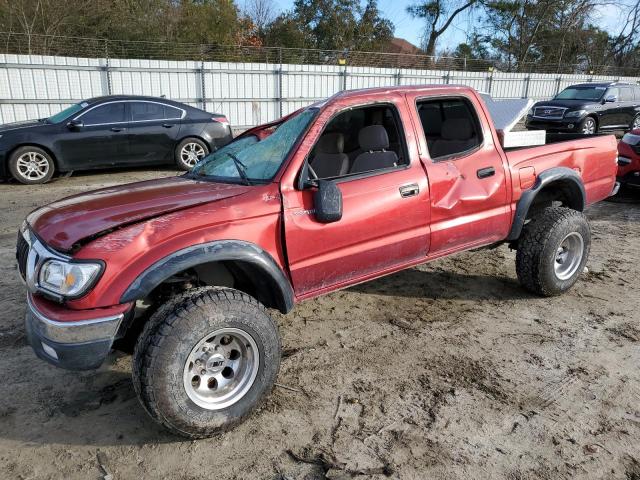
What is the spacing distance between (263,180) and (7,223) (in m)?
5.04

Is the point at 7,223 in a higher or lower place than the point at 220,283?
lower

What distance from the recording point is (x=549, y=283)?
14.1 ft

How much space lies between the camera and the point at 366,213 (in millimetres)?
3252

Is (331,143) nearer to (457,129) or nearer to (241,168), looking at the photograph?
(241,168)

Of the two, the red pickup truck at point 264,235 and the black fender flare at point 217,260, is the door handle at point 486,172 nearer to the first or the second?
the red pickup truck at point 264,235

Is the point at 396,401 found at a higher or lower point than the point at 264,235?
lower

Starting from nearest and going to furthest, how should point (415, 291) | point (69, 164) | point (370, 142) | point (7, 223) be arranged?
point (370, 142) < point (415, 291) < point (7, 223) < point (69, 164)

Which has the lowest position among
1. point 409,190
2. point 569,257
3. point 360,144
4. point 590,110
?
point 569,257

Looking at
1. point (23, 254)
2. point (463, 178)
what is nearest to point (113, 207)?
point (23, 254)

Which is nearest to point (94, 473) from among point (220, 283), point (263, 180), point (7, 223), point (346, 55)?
point (220, 283)

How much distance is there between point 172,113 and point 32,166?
2.66 metres

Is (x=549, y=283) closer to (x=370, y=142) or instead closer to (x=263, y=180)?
(x=370, y=142)

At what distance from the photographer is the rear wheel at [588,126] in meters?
15.4

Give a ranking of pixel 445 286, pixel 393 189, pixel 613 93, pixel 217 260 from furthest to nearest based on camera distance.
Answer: pixel 613 93 → pixel 445 286 → pixel 393 189 → pixel 217 260
